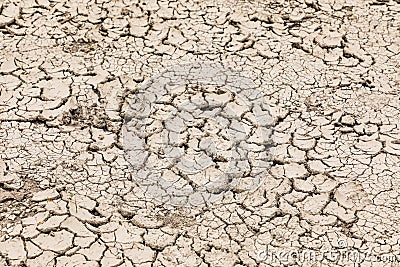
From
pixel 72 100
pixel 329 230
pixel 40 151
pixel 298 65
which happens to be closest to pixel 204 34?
pixel 298 65

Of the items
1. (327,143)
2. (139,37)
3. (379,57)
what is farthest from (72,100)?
(379,57)

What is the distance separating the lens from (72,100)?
4.20 m

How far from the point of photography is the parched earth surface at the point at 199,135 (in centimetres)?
352

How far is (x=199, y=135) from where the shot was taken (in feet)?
13.2

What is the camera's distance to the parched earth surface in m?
3.52

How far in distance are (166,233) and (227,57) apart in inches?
51.5

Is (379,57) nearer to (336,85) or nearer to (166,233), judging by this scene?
(336,85)

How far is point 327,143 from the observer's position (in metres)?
3.99

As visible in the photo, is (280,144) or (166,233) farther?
(280,144)

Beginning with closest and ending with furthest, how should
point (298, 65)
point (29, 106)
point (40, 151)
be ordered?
1. point (40, 151)
2. point (29, 106)
3. point (298, 65)

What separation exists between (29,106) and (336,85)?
64.9 inches

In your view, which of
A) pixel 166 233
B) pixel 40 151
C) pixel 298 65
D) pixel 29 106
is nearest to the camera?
pixel 166 233

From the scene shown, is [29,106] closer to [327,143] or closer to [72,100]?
[72,100]

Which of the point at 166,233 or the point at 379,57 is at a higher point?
the point at 379,57
